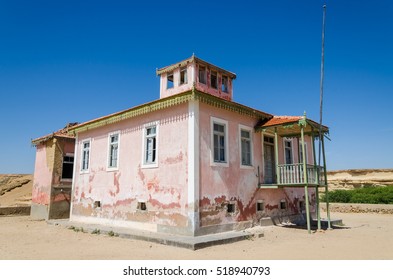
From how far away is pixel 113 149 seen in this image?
14062 mm

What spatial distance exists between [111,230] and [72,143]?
29.4 ft

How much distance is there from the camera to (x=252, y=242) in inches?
368

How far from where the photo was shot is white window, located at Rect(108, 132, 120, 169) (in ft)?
45.0

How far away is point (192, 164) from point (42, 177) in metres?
12.6

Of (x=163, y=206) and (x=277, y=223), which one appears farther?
(x=277, y=223)

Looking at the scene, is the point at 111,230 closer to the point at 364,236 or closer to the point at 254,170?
the point at 254,170

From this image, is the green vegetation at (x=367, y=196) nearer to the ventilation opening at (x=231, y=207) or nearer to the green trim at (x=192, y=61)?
the green trim at (x=192, y=61)

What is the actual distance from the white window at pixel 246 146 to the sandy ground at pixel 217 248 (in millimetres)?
3079

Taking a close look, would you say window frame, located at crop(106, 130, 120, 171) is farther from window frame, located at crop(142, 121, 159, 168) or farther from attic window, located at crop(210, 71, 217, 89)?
attic window, located at crop(210, 71, 217, 89)

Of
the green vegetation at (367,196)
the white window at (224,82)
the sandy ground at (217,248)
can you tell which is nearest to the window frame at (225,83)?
the white window at (224,82)

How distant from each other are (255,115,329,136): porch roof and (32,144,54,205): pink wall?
12.6 m

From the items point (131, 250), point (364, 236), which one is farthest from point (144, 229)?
point (364, 236)

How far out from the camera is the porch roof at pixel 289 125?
11642mm
